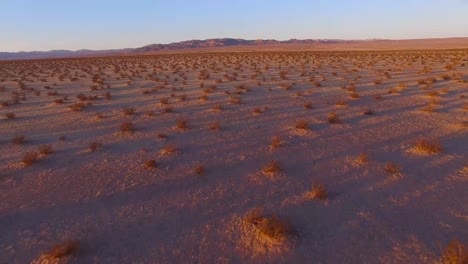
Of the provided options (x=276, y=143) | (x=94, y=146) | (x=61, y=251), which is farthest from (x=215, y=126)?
(x=61, y=251)

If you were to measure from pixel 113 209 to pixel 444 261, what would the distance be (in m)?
5.27

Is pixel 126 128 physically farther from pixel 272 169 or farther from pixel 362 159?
pixel 362 159

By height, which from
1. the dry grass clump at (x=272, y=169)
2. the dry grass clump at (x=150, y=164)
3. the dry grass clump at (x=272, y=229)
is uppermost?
the dry grass clump at (x=150, y=164)

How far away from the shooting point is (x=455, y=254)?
479 centimetres

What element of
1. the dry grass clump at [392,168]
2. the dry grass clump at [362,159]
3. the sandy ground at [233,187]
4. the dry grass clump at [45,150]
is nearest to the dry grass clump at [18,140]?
the sandy ground at [233,187]

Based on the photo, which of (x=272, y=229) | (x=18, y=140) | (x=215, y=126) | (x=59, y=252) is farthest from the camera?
(x=215, y=126)

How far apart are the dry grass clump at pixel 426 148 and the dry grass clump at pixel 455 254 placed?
162 inches

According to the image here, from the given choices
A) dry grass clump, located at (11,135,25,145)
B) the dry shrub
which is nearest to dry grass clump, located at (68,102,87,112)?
dry grass clump, located at (11,135,25,145)

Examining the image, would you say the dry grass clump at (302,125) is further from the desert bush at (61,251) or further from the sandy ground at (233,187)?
the desert bush at (61,251)

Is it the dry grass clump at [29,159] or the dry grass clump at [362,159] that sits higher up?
the dry grass clump at [29,159]

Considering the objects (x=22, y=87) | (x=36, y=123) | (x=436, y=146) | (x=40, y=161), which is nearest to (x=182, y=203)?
(x=40, y=161)

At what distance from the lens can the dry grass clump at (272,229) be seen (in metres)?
5.44

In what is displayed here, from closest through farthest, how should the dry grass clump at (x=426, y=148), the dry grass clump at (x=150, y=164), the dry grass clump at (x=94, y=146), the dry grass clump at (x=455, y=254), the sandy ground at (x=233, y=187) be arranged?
the dry grass clump at (x=455, y=254) → the sandy ground at (x=233, y=187) → the dry grass clump at (x=150, y=164) → the dry grass clump at (x=426, y=148) → the dry grass clump at (x=94, y=146)

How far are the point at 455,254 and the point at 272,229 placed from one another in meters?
2.51
